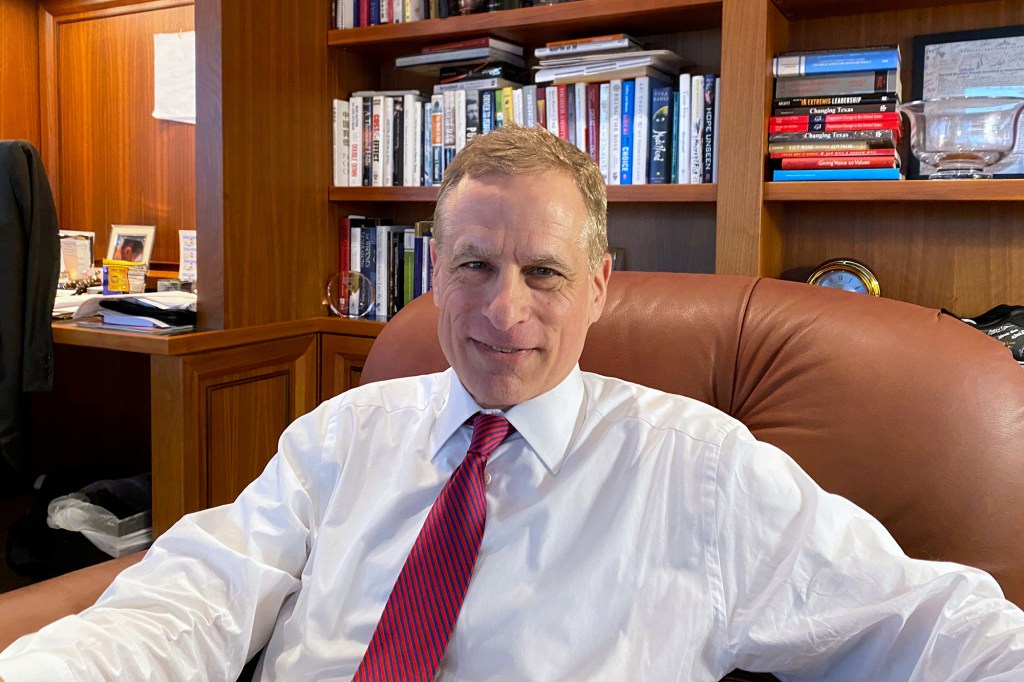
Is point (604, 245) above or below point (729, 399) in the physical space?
A: above

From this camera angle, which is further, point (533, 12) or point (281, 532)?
point (533, 12)

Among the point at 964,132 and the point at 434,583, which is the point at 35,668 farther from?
the point at 964,132

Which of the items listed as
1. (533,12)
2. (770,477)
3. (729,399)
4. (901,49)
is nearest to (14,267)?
(533,12)

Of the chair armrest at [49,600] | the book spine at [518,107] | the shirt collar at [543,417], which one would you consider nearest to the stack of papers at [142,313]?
the book spine at [518,107]

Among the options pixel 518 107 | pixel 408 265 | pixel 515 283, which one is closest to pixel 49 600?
pixel 515 283

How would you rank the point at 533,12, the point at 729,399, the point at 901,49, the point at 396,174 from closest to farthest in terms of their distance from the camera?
the point at 729,399 < the point at 901,49 < the point at 533,12 < the point at 396,174

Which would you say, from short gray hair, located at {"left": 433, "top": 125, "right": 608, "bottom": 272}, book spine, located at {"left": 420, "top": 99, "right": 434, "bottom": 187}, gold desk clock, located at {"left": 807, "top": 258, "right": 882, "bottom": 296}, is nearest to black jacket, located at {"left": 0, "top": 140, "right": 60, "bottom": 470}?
book spine, located at {"left": 420, "top": 99, "right": 434, "bottom": 187}

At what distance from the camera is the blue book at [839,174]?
1.97m

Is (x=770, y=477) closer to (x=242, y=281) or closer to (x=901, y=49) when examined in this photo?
(x=901, y=49)

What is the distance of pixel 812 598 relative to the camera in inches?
40.3

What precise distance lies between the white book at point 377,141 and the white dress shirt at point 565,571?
1.48 m

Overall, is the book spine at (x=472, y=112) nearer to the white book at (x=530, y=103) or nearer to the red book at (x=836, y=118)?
the white book at (x=530, y=103)

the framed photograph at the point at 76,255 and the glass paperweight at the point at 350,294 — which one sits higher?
the framed photograph at the point at 76,255

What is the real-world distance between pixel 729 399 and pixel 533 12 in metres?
1.37
